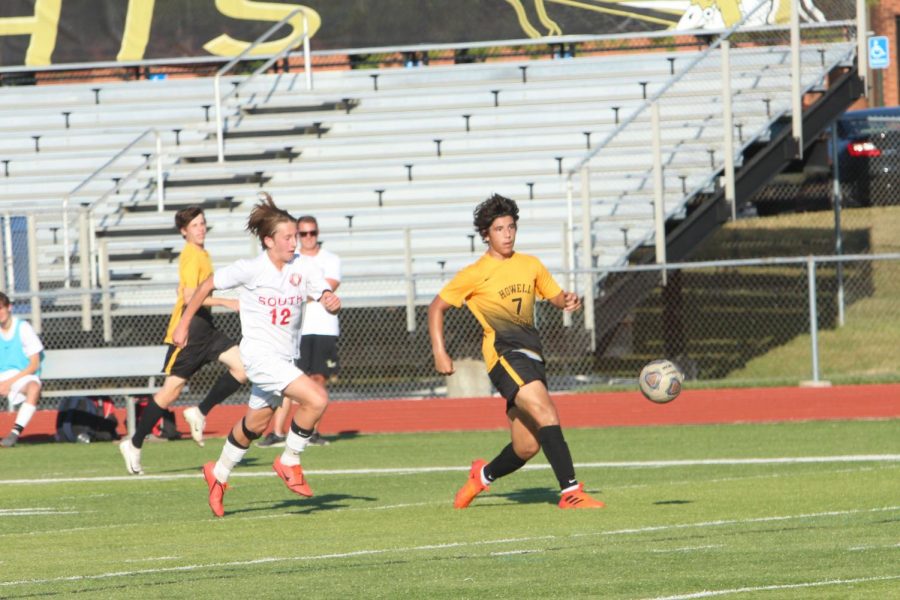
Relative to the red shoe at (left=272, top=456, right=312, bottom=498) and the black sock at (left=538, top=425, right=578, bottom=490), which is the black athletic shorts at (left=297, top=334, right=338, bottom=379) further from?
the black sock at (left=538, top=425, right=578, bottom=490)

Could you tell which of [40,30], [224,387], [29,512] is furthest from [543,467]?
[40,30]

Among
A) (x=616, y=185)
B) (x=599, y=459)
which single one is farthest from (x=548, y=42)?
(x=599, y=459)

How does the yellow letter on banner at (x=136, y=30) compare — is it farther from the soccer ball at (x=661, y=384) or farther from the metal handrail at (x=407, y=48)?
the soccer ball at (x=661, y=384)

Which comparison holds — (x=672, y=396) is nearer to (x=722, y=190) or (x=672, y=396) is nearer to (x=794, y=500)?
(x=794, y=500)

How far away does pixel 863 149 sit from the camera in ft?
80.7

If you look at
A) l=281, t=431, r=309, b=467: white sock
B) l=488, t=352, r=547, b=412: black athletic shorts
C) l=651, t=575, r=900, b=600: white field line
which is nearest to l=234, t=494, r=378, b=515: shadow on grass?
l=281, t=431, r=309, b=467: white sock

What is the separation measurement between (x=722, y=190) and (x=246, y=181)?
6.92 meters

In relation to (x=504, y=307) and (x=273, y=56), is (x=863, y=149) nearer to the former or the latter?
(x=273, y=56)

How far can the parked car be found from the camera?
80.7 feet

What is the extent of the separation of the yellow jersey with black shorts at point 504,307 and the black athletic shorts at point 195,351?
4.52 meters

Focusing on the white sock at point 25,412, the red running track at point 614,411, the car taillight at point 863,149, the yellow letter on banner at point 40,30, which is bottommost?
the red running track at point 614,411

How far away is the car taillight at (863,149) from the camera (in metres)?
24.5

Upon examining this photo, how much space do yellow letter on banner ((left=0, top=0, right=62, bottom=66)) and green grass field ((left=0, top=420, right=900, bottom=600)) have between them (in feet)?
40.0

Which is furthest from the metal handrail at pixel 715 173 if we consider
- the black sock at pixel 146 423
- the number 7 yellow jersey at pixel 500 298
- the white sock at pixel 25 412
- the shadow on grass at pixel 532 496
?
the number 7 yellow jersey at pixel 500 298
